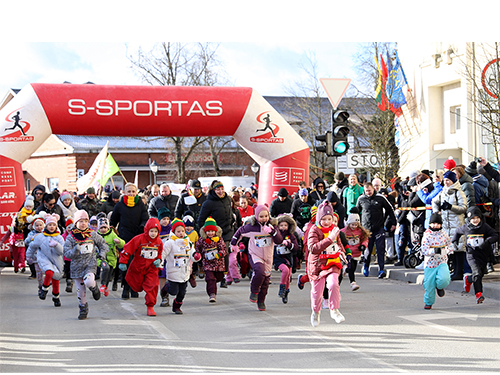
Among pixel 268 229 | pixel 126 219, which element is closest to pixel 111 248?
pixel 126 219

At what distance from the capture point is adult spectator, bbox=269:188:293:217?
1393 cm

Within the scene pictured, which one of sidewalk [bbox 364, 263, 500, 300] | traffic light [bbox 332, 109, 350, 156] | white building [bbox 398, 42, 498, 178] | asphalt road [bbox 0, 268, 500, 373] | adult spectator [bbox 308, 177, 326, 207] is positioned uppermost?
white building [bbox 398, 42, 498, 178]

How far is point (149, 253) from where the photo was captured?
969 centimetres

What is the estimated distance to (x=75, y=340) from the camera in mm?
7484

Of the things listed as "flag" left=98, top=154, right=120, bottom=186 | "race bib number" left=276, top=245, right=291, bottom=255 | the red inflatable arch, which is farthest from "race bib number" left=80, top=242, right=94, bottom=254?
"flag" left=98, top=154, right=120, bottom=186

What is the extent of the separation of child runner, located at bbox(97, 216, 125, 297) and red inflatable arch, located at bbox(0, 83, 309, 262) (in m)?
4.24

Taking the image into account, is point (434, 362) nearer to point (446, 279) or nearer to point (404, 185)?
point (446, 279)

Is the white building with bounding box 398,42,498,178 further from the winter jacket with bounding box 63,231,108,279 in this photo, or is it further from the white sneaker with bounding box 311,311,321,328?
the winter jacket with bounding box 63,231,108,279

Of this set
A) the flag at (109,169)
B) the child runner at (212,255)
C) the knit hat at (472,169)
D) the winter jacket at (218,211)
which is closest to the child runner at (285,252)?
the child runner at (212,255)

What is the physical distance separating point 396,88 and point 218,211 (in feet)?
57.8

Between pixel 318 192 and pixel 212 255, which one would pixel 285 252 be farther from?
pixel 318 192

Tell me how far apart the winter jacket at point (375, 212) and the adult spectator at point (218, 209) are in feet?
8.91

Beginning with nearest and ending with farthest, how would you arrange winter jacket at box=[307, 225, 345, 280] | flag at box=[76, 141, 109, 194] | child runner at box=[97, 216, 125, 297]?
1. winter jacket at box=[307, 225, 345, 280]
2. child runner at box=[97, 216, 125, 297]
3. flag at box=[76, 141, 109, 194]

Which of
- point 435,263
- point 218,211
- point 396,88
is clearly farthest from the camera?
point 396,88
